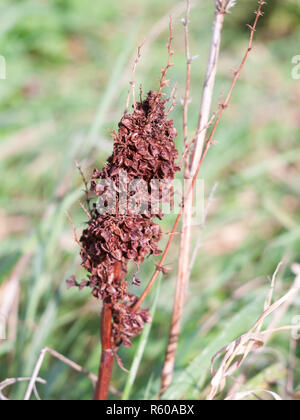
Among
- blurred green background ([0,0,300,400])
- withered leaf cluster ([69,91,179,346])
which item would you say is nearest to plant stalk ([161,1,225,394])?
blurred green background ([0,0,300,400])

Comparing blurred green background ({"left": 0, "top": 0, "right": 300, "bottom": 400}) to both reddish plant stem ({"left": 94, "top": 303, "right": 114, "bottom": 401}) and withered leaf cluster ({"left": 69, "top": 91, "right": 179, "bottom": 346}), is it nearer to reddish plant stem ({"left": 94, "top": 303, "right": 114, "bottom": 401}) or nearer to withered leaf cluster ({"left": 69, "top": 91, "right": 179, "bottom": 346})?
reddish plant stem ({"left": 94, "top": 303, "right": 114, "bottom": 401})

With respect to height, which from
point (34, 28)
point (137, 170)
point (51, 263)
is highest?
point (34, 28)

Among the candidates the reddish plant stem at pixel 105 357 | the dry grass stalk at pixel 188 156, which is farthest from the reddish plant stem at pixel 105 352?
the dry grass stalk at pixel 188 156

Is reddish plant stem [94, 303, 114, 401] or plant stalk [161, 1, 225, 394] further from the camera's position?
plant stalk [161, 1, 225, 394]

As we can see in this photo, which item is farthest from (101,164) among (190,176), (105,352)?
(105,352)
